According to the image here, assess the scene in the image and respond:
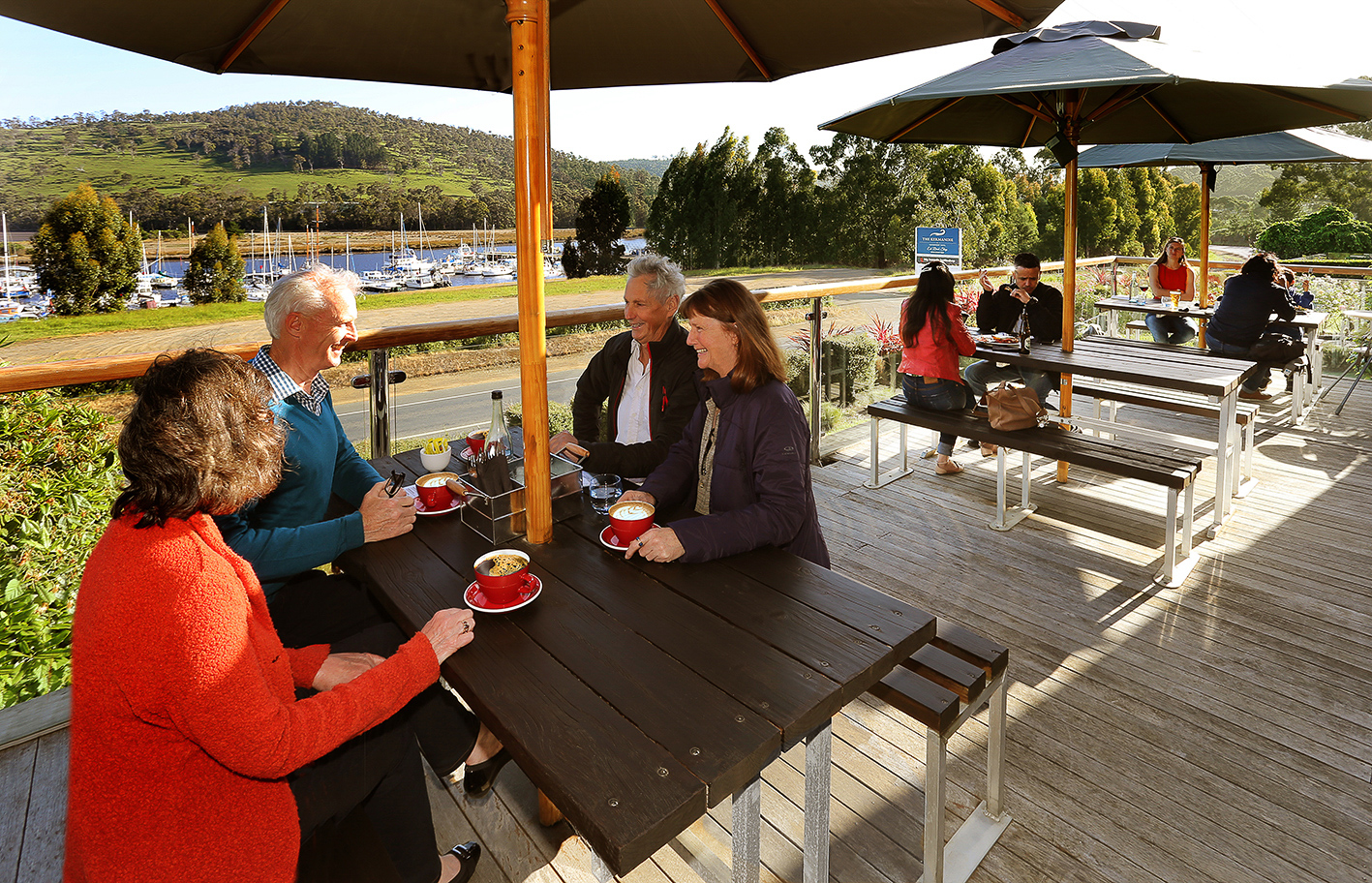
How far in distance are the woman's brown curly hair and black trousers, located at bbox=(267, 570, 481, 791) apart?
0.58 meters

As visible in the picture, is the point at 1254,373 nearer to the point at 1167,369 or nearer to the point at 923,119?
the point at 1167,369

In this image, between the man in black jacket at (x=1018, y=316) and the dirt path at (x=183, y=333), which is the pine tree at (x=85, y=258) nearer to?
the dirt path at (x=183, y=333)

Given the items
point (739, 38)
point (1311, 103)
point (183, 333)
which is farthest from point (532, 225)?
point (183, 333)

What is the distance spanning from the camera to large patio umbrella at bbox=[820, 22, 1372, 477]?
9.14ft

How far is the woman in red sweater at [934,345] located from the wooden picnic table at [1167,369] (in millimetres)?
436

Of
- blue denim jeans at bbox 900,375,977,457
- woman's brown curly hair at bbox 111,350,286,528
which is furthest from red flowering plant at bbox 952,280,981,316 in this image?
woman's brown curly hair at bbox 111,350,286,528

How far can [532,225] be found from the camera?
56.6 inches

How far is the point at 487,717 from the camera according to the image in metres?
1.05

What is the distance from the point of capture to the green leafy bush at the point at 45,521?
7.71 ft

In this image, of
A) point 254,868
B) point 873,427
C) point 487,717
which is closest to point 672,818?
point 487,717

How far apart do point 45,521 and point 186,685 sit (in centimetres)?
230

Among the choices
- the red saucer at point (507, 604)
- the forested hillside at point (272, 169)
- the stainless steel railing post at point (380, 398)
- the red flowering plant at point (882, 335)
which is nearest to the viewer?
the red saucer at point (507, 604)

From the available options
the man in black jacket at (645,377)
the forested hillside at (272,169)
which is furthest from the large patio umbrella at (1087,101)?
the forested hillside at (272,169)

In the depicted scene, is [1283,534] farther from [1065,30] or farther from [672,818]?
[672,818]
